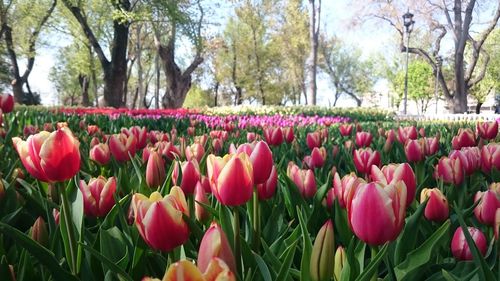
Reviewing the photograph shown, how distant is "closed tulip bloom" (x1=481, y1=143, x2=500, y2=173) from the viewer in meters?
1.86

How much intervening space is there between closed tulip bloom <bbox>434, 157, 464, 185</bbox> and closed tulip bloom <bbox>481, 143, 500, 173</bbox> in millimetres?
292

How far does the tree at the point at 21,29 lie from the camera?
28.0m

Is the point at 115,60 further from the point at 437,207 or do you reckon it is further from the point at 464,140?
the point at 437,207

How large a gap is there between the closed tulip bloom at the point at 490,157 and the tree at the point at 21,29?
29.0 meters

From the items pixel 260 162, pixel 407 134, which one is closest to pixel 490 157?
pixel 407 134

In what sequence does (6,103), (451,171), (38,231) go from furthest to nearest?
(6,103), (451,171), (38,231)

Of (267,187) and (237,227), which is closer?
(237,227)

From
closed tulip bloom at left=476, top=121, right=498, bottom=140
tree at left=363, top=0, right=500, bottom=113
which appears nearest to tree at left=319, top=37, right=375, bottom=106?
tree at left=363, top=0, right=500, bottom=113

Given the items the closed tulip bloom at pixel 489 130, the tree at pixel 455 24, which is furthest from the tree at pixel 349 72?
the closed tulip bloom at pixel 489 130

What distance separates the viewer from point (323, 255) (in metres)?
0.81

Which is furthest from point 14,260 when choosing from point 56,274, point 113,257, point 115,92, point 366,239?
point 115,92

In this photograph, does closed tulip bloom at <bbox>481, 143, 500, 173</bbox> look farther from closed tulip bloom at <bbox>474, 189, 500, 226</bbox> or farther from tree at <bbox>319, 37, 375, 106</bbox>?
tree at <bbox>319, 37, 375, 106</bbox>

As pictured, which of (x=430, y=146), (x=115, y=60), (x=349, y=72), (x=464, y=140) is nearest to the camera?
(x=430, y=146)

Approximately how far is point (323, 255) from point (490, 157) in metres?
1.37
